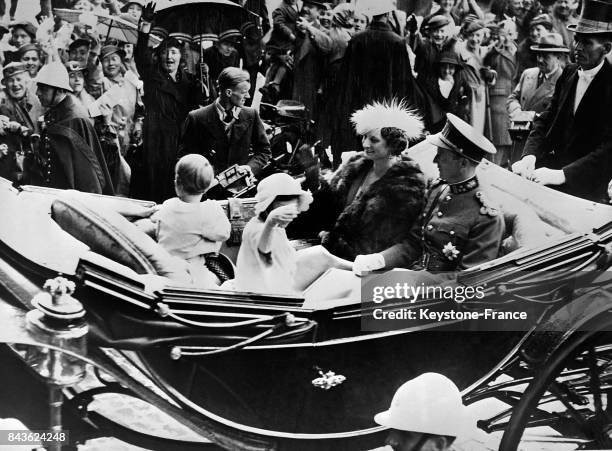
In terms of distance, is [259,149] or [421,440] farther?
[259,149]

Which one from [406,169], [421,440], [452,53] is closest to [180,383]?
[421,440]

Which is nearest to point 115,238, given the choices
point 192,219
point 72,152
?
point 192,219

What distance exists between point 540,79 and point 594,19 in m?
0.41

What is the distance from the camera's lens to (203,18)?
406 cm

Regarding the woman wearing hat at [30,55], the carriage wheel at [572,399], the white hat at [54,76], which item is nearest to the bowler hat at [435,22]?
the carriage wheel at [572,399]

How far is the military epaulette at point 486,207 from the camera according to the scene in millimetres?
4094

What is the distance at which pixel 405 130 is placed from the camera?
13.5 ft

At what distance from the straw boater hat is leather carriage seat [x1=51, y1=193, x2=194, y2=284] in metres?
2.41

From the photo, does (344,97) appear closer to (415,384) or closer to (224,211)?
(224,211)

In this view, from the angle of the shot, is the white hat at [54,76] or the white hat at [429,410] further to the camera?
the white hat at [54,76]

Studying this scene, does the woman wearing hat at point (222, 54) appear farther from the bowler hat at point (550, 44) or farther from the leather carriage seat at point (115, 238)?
the bowler hat at point (550, 44)

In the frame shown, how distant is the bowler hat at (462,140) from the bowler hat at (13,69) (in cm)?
213

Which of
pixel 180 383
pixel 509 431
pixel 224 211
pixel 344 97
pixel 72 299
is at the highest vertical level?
pixel 344 97

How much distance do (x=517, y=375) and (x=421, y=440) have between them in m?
0.88
